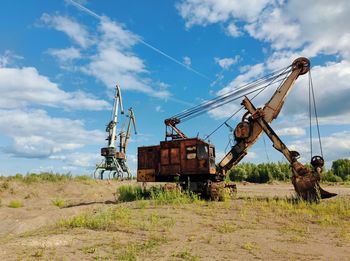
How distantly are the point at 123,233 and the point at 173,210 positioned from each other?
377 cm

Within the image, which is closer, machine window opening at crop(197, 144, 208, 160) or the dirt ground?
the dirt ground

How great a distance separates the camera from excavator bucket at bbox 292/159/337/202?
15.4m

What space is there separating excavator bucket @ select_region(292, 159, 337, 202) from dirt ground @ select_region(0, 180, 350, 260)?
4.16 feet

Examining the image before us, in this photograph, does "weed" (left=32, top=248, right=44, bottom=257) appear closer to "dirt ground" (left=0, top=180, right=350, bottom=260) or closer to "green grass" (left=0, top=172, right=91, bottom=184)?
"dirt ground" (left=0, top=180, right=350, bottom=260)

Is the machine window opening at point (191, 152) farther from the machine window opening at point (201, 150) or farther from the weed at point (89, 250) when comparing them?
the weed at point (89, 250)

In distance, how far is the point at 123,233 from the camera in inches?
390

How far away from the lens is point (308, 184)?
51.5ft

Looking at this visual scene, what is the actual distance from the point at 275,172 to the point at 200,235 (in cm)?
2676

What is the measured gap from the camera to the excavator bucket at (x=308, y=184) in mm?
15430

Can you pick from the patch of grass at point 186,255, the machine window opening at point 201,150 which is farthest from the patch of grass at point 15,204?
the patch of grass at point 186,255

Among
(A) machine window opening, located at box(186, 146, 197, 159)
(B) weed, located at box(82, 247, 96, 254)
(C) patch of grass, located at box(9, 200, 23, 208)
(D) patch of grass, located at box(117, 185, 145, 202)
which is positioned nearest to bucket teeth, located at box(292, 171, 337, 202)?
(A) machine window opening, located at box(186, 146, 197, 159)

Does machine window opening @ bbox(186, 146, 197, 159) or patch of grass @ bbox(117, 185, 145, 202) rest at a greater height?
machine window opening @ bbox(186, 146, 197, 159)

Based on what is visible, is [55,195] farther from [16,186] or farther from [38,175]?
[38,175]

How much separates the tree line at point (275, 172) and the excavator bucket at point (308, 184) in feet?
56.9
